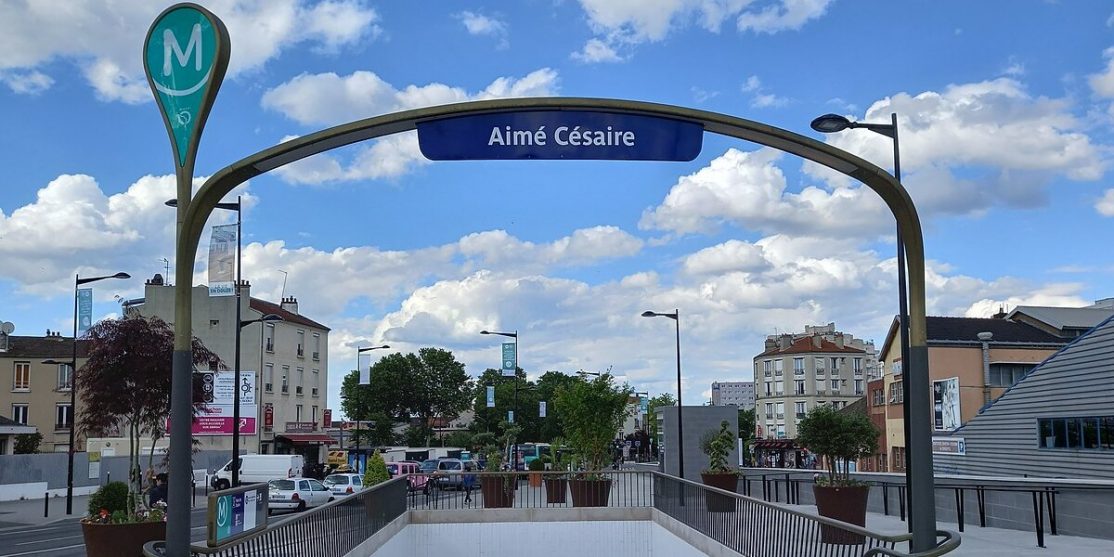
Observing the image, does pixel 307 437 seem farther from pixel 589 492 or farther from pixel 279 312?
pixel 589 492

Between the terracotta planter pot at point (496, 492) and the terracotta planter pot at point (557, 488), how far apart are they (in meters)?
1.16

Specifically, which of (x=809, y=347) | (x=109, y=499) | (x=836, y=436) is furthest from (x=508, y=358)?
(x=809, y=347)

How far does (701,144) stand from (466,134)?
6.38 ft

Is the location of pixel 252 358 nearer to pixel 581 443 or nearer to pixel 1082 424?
pixel 581 443

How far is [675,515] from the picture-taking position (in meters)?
21.6

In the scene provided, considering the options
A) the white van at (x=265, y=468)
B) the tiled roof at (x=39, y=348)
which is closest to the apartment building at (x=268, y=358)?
the tiled roof at (x=39, y=348)

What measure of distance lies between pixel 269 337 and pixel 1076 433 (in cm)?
4914

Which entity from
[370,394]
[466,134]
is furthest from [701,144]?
[370,394]

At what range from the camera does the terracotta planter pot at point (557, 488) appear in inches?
1036

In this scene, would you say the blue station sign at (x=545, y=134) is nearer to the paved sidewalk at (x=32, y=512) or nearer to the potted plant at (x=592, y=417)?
the potted plant at (x=592, y=417)

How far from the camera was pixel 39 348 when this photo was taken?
2477 inches

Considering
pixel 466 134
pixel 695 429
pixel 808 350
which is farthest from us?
pixel 808 350

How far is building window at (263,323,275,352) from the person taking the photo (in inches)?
2572

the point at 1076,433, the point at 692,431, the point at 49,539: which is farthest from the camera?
the point at 692,431
